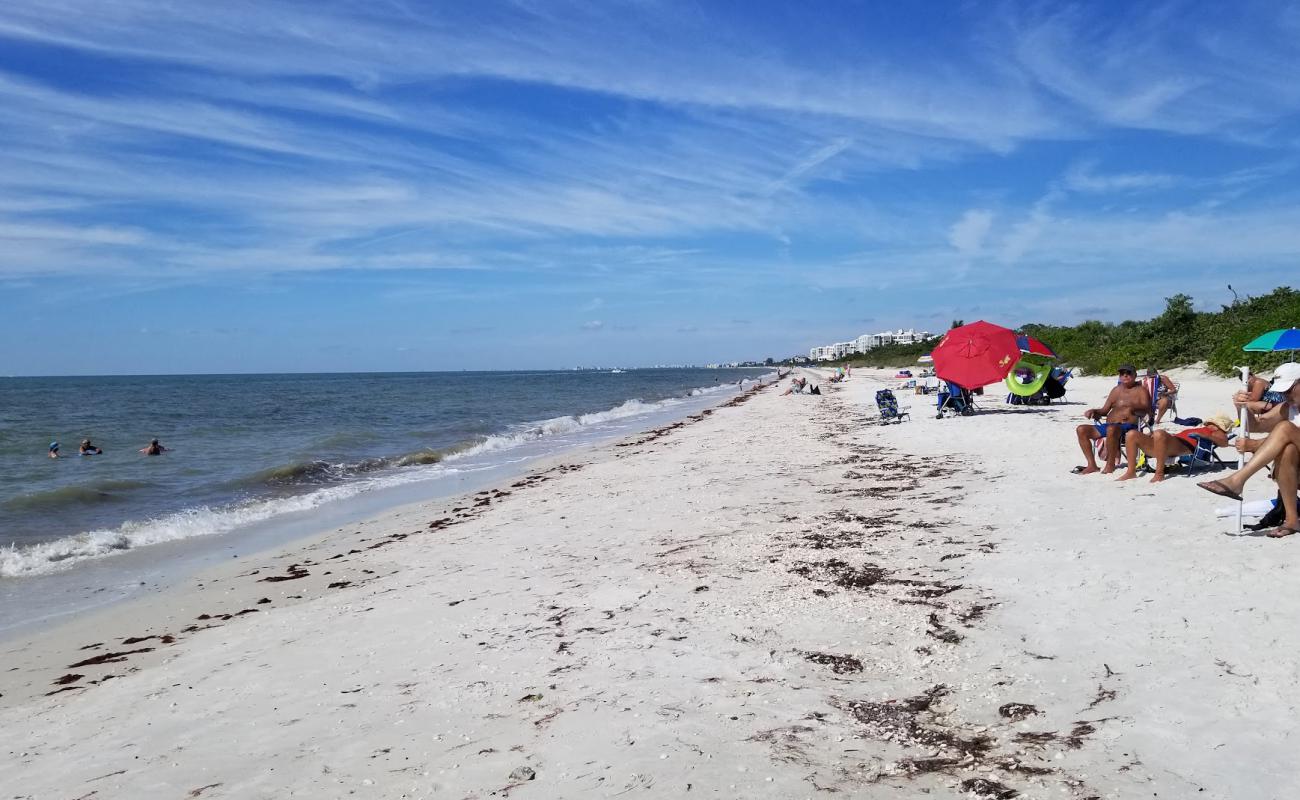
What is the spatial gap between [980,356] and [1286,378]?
34.8ft

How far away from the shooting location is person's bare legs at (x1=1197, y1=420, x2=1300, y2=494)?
233 inches

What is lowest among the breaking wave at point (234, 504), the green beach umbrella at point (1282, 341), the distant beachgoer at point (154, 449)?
the breaking wave at point (234, 504)

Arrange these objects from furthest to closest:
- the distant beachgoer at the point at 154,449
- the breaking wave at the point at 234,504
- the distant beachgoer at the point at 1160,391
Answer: the distant beachgoer at the point at 154,449
the distant beachgoer at the point at 1160,391
the breaking wave at the point at 234,504

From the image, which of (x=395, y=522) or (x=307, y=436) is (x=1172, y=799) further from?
(x=307, y=436)

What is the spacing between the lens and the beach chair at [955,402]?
19319 millimetres

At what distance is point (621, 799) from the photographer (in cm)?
325

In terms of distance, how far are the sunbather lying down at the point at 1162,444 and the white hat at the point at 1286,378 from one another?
144cm

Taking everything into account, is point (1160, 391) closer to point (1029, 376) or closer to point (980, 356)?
point (980, 356)

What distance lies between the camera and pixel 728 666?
460 centimetres

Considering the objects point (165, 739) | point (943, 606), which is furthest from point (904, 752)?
point (165, 739)

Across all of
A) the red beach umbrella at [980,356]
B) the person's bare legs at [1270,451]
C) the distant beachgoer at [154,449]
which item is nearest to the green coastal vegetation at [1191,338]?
the red beach umbrella at [980,356]

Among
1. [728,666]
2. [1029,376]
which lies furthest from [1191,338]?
[728,666]

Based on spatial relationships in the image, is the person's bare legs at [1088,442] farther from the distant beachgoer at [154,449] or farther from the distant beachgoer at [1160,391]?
the distant beachgoer at [154,449]

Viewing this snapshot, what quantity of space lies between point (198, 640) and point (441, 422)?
2890 cm
